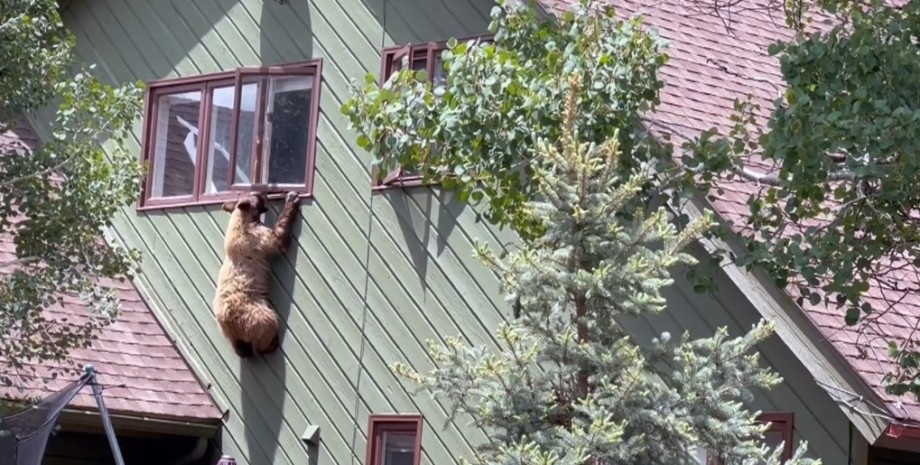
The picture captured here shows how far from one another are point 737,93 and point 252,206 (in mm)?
3697

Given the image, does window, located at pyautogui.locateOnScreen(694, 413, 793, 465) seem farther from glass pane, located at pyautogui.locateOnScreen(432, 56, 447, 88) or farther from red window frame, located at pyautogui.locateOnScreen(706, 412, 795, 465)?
glass pane, located at pyautogui.locateOnScreen(432, 56, 447, 88)

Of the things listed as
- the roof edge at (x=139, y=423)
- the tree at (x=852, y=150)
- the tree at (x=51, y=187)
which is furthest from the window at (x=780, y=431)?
the roof edge at (x=139, y=423)

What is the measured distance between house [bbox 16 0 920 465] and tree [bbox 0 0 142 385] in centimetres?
248

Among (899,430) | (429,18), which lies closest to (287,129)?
(429,18)

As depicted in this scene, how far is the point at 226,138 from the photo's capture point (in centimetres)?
1412

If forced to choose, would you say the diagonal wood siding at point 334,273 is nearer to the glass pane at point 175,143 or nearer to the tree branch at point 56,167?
the glass pane at point 175,143

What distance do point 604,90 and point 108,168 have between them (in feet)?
10.1

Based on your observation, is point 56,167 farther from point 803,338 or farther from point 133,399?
point 803,338

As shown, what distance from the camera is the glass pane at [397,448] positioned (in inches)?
493

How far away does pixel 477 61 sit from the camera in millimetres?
10211

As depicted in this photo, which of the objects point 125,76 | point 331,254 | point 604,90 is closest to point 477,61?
point 604,90

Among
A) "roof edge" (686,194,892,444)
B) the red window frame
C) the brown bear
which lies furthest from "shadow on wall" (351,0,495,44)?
the red window frame

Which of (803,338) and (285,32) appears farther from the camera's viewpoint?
(285,32)

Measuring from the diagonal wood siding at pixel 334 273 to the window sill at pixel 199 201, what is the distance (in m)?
0.07
